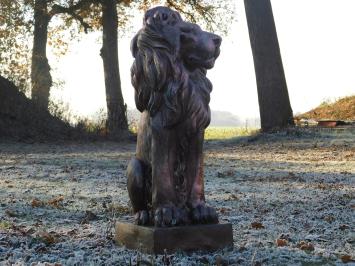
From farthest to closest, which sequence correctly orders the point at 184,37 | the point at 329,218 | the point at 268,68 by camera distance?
the point at 268,68 < the point at 329,218 < the point at 184,37

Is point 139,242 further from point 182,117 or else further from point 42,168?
point 42,168

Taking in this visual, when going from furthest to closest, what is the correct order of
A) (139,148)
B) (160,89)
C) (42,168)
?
1. (42,168)
2. (139,148)
3. (160,89)

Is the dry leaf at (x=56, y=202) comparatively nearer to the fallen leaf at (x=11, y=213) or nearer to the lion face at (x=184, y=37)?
the fallen leaf at (x=11, y=213)

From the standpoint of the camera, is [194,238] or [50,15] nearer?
[194,238]

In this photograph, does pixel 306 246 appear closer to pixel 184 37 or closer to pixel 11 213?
pixel 184 37

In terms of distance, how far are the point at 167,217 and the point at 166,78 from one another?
96 cm

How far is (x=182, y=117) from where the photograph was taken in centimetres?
418

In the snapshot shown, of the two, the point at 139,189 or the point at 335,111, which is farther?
the point at 335,111

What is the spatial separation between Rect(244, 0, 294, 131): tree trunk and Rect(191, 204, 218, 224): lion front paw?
13.6 m

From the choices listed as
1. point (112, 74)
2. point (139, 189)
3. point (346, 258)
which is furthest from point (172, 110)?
point (112, 74)

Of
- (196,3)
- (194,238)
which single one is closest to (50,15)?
(196,3)

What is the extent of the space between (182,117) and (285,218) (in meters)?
2.48

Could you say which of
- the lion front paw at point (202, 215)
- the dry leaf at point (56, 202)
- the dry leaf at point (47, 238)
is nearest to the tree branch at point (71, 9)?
the dry leaf at point (56, 202)

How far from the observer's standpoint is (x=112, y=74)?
21.4 meters
